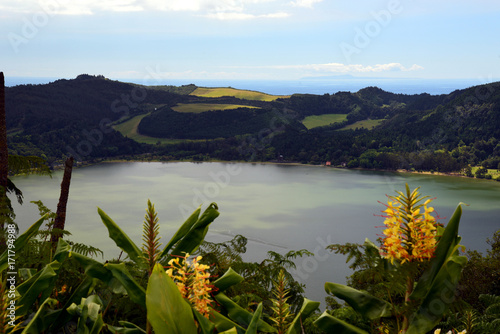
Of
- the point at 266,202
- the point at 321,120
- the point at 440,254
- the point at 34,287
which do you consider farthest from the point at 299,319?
the point at 321,120

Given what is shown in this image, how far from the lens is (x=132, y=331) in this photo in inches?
90.0

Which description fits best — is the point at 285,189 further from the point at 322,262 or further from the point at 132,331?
the point at 132,331

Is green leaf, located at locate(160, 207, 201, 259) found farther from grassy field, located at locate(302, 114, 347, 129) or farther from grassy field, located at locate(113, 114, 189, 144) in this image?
grassy field, located at locate(302, 114, 347, 129)

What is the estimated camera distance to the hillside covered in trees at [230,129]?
77.6m

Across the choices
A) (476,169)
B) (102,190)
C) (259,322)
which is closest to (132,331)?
(259,322)

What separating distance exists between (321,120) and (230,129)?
28.8 metres

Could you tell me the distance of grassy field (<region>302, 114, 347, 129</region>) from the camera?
376 ft

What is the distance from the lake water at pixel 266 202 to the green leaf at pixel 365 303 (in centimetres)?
1927

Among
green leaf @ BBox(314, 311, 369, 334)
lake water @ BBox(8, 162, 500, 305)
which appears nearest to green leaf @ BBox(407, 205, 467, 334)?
green leaf @ BBox(314, 311, 369, 334)

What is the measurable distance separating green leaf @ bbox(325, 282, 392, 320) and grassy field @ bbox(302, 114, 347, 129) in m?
111

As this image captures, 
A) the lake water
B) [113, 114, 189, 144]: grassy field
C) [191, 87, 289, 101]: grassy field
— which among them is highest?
[191, 87, 289, 101]: grassy field

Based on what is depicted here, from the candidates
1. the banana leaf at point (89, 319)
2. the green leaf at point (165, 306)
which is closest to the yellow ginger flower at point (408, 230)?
the green leaf at point (165, 306)

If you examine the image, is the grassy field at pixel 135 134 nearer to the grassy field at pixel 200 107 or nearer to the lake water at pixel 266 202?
the grassy field at pixel 200 107

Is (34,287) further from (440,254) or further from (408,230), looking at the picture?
(440,254)
